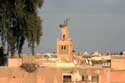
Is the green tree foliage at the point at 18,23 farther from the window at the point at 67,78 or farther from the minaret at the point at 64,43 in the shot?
the minaret at the point at 64,43

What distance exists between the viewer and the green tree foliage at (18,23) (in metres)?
→ 29.2

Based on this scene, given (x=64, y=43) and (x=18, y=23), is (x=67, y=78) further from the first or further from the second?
(x=64, y=43)

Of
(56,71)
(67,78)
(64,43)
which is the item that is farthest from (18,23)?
(64,43)

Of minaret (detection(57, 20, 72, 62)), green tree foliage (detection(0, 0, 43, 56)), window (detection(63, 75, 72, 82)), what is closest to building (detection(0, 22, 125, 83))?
window (detection(63, 75, 72, 82))

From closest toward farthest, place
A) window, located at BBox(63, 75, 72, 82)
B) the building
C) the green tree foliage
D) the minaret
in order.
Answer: the building, window, located at BBox(63, 75, 72, 82), the green tree foliage, the minaret

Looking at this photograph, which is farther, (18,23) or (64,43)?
(64,43)

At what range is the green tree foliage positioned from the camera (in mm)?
29156

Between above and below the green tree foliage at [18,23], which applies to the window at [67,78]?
below

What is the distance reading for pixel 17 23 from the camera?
96.6 feet

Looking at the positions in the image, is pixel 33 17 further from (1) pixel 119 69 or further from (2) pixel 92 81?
(1) pixel 119 69

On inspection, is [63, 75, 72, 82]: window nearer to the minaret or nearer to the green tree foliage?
the green tree foliage

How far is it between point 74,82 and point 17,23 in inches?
163

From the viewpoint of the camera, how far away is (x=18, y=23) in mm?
29500

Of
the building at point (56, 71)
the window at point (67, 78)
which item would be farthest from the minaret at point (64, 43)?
the window at point (67, 78)
